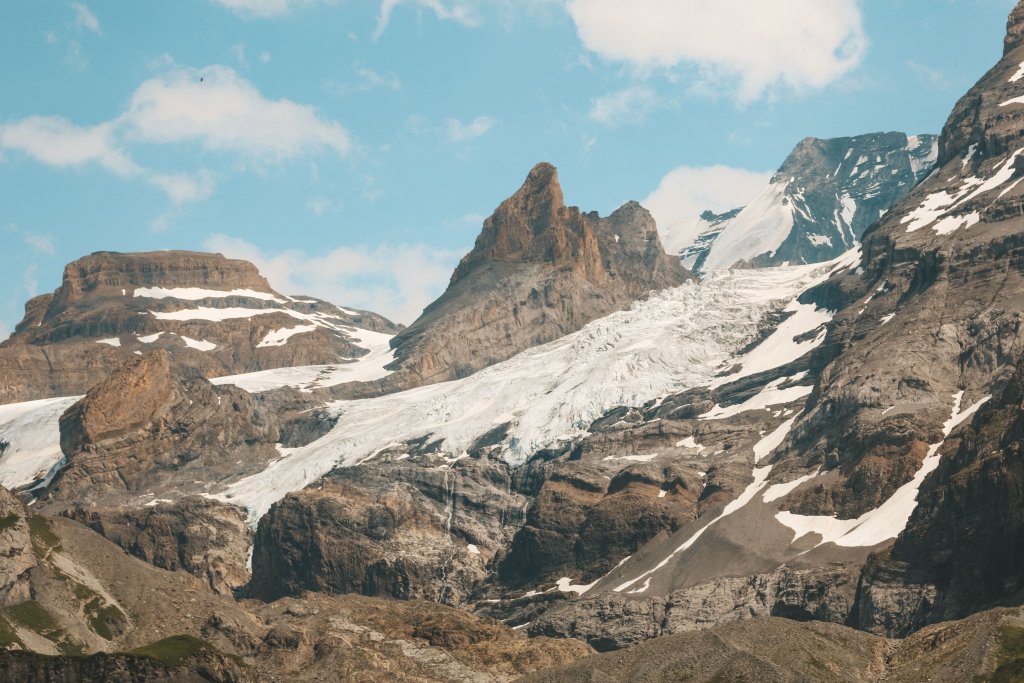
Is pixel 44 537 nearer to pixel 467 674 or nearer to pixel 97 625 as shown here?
pixel 97 625

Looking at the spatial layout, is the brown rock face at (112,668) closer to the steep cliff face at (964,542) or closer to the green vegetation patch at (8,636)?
the green vegetation patch at (8,636)

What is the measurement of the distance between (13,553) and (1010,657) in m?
92.1

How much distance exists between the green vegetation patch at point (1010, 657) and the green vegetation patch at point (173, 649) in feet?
206

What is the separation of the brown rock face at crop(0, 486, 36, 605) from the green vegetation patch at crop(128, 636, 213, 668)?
15455 millimetres

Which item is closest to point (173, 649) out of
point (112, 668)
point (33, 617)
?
point (112, 668)

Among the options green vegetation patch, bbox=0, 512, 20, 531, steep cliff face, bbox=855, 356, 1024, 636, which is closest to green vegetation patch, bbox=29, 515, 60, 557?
green vegetation patch, bbox=0, 512, 20, 531

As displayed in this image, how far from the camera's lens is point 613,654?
14062 cm

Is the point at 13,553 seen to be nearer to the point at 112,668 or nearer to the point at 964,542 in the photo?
the point at 112,668

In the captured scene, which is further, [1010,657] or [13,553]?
[13,553]

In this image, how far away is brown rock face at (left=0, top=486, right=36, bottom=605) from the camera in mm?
156000

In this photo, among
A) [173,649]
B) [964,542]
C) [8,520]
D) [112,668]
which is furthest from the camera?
[8,520]

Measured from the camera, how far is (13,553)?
160 meters

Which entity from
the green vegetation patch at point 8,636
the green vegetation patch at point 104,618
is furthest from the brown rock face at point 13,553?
the green vegetation patch at point 8,636

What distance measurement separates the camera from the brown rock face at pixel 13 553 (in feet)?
512
